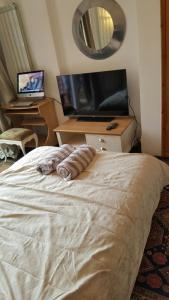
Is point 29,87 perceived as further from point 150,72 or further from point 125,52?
point 150,72

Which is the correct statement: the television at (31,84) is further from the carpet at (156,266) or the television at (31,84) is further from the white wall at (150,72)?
the carpet at (156,266)

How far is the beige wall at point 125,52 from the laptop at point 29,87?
0.41ft

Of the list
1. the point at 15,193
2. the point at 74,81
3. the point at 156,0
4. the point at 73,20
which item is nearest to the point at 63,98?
the point at 74,81

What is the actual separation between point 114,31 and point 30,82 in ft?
4.49

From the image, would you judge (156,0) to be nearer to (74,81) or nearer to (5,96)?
(74,81)

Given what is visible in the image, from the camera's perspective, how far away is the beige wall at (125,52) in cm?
218

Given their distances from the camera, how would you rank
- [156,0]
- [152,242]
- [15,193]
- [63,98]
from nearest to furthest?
[15,193]
[152,242]
[156,0]
[63,98]

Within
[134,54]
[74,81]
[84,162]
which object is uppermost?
[134,54]

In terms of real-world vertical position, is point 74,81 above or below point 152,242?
above

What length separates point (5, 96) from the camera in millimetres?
3393

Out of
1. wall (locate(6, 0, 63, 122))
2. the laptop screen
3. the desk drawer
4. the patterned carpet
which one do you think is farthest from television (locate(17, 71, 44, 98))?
the patterned carpet

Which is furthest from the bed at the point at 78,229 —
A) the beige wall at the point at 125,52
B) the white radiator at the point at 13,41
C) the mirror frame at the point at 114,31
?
the white radiator at the point at 13,41

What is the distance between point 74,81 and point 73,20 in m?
0.70

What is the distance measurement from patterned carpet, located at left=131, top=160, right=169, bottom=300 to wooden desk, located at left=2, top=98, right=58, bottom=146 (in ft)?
6.50
